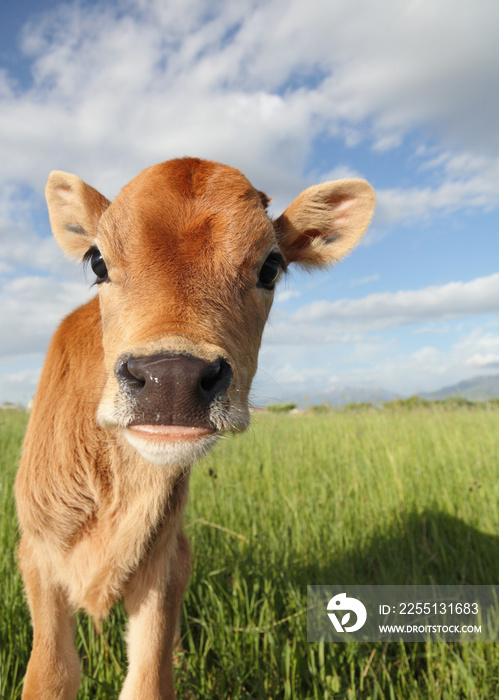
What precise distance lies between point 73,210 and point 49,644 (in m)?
2.58

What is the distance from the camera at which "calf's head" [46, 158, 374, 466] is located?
72.0 inches

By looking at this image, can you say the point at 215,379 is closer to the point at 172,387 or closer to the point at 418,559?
the point at 172,387

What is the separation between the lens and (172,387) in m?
1.76

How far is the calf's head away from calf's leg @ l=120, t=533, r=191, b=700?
1.10 meters

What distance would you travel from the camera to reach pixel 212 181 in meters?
2.74

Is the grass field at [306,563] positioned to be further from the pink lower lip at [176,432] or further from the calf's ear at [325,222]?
the calf's ear at [325,222]

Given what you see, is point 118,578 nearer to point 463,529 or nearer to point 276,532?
point 276,532

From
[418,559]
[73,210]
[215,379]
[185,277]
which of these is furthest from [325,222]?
[418,559]

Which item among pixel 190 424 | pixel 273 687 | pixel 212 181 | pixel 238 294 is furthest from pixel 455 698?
pixel 212 181

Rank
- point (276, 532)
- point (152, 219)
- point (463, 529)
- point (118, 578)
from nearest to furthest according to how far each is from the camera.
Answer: point (152, 219) → point (118, 578) → point (276, 532) → point (463, 529)

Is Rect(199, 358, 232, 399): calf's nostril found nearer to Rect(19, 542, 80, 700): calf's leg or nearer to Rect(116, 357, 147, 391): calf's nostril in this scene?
Rect(116, 357, 147, 391): calf's nostril

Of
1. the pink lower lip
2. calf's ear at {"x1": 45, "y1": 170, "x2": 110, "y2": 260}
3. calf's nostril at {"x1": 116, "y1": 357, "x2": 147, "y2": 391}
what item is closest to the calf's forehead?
calf's ear at {"x1": 45, "y1": 170, "x2": 110, "y2": 260}

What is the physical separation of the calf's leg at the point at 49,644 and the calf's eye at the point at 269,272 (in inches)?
79.4

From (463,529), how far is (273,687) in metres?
2.53
